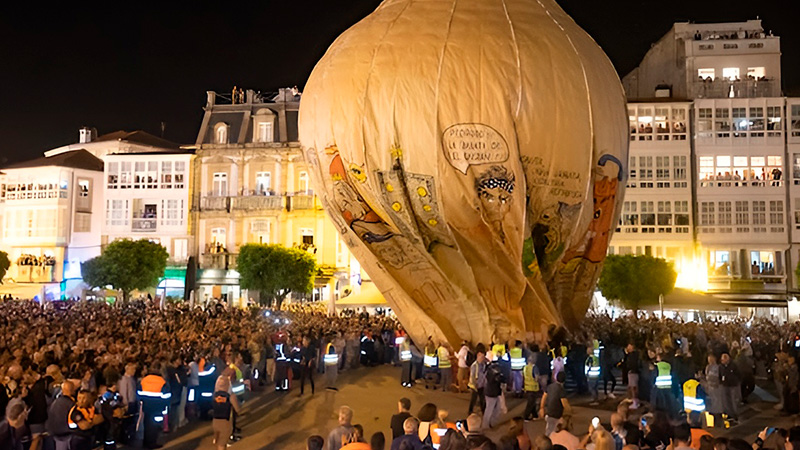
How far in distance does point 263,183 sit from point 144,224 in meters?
9.48

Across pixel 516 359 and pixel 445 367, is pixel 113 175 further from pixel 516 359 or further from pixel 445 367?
pixel 516 359

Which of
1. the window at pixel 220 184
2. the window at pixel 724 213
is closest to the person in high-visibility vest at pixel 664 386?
the window at pixel 724 213

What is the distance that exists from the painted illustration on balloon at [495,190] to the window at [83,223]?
158 feet

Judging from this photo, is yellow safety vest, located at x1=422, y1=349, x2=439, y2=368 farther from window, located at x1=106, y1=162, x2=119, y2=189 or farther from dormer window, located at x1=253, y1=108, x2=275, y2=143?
window, located at x1=106, y1=162, x2=119, y2=189

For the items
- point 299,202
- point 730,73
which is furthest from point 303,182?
point 730,73

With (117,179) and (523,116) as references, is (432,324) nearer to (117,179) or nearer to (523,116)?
(523,116)

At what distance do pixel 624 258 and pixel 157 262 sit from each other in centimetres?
3042

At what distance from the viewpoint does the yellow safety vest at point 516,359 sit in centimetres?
1725

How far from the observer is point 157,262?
50.7 meters

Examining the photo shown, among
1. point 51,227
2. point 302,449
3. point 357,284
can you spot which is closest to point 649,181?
point 357,284

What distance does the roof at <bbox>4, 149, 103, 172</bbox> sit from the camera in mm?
57906


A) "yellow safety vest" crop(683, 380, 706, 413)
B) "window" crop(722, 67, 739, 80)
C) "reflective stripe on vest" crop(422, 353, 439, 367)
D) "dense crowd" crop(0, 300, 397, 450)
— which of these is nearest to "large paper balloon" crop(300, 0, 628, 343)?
"reflective stripe on vest" crop(422, 353, 439, 367)

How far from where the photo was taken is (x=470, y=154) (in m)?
17.6

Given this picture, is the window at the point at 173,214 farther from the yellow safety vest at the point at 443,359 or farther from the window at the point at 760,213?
the yellow safety vest at the point at 443,359
